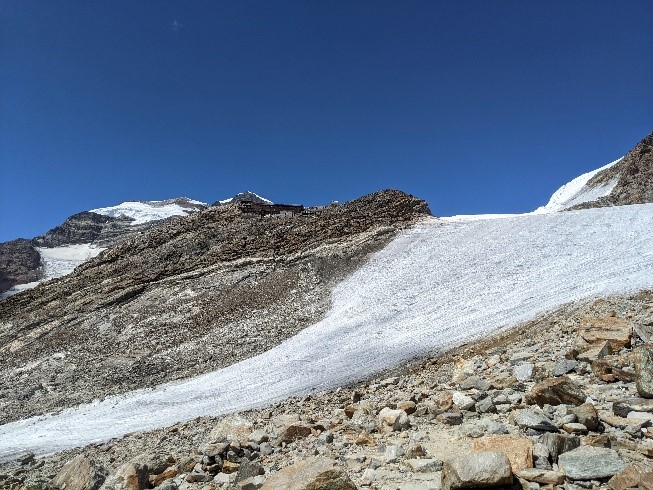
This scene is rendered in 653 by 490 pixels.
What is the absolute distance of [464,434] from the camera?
6.48m

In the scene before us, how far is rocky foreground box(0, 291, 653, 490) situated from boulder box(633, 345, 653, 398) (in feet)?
0.05

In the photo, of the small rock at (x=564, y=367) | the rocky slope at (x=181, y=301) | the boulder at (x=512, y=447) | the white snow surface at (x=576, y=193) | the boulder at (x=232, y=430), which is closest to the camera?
the boulder at (x=512, y=447)

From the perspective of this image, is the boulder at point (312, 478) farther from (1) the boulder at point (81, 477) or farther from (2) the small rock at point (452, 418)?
(1) the boulder at point (81, 477)

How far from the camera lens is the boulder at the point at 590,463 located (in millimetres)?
4699

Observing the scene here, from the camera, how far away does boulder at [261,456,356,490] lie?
17.2 feet

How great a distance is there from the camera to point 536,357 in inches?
362

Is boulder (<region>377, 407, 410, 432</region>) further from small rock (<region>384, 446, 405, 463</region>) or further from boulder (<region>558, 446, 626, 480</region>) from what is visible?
boulder (<region>558, 446, 626, 480</region>)

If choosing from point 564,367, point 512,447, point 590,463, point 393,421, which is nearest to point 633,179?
point 564,367

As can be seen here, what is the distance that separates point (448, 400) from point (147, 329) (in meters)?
18.3

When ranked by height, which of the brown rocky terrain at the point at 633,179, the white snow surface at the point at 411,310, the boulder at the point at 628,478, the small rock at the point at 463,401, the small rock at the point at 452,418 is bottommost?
the boulder at the point at 628,478

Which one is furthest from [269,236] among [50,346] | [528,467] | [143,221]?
[143,221]

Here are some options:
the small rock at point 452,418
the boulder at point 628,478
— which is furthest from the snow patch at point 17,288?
the boulder at point 628,478

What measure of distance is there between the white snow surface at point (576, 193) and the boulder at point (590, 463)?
5922 cm

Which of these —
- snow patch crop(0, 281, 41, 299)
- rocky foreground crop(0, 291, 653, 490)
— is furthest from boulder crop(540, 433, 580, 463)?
snow patch crop(0, 281, 41, 299)
